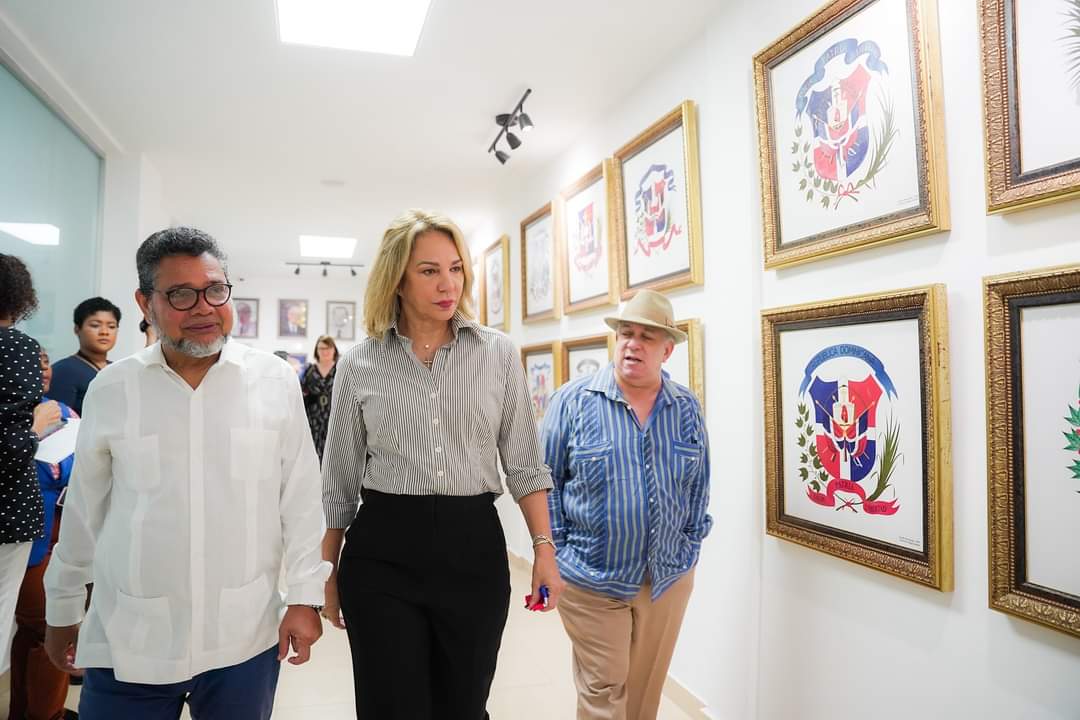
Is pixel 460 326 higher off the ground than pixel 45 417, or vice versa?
pixel 460 326

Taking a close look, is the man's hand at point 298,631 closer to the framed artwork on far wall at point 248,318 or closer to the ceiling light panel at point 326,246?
the ceiling light panel at point 326,246

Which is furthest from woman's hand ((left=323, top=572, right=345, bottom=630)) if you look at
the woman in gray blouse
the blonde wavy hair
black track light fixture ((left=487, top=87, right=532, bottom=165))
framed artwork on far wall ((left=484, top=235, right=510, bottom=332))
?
framed artwork on far wall ((left=484, top=235, right=510, bottom=332))

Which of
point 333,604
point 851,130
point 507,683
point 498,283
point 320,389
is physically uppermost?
point 498,283

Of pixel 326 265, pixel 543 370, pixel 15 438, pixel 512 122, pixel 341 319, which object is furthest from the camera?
pixel 341 319

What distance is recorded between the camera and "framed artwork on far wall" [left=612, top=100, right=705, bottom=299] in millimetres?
3027

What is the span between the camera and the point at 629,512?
7.11 feet

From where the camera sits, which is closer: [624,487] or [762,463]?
[624,487]

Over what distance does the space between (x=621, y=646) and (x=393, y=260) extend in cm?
142

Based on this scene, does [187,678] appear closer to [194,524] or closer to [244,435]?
[194,524]

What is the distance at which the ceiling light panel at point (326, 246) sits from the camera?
766 centimetres

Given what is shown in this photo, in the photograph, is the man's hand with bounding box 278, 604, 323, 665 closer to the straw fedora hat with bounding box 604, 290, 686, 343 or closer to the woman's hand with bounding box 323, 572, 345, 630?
the woman's hand with bounding box 323, 572, 345, 630

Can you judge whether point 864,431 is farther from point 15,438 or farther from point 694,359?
point 15,438

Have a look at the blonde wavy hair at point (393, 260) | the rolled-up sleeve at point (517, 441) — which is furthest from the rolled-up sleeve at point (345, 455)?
the rolled-up sleeve at point (517, 441)

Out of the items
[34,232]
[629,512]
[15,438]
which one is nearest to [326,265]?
[34,232]
